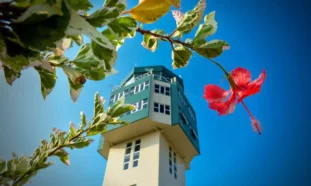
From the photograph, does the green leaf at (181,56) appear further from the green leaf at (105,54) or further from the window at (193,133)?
the window at (193,133)

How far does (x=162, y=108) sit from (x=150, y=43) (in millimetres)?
12396

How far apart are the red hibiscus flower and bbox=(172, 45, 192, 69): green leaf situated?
0.10 metres

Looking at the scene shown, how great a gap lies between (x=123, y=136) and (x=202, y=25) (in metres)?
13.5

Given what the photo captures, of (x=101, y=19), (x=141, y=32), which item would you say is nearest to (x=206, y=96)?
(x=141, y=32)

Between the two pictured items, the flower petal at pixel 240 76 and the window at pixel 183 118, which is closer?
the flower petal at pixel 240 76

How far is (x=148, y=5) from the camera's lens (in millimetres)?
463

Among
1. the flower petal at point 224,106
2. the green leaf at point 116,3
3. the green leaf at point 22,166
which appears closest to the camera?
the green leaf at point 116,3

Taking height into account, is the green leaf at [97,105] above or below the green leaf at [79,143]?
above

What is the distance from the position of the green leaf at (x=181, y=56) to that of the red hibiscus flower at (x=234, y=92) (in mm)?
100

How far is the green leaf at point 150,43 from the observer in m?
0.72

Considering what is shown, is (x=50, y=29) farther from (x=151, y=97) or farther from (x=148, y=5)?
(x=151, y=97)

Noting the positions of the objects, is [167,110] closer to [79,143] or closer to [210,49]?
[79,143]

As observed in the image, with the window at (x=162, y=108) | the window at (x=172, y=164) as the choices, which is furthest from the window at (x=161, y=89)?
the window at (x=172, y=164)

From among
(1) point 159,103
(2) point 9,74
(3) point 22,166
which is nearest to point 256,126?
(2) point 9,74
